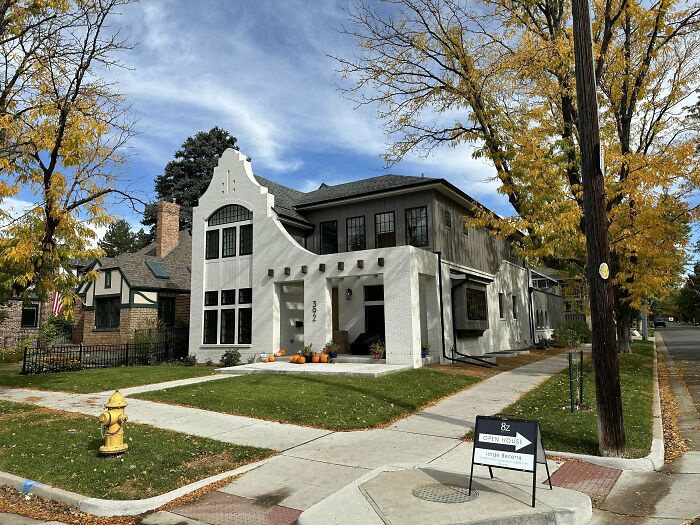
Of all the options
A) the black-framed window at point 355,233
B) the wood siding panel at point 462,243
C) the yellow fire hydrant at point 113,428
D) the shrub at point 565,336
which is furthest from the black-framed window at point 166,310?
the shrub at point 565,336

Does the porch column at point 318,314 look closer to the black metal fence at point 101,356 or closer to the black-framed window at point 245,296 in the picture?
the black-framed window at point 245,296

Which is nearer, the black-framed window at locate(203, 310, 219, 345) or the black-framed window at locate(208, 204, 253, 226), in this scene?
the black-framed window at locate(208, 204, 253, 226)

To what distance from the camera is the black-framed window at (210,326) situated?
22.0 metres

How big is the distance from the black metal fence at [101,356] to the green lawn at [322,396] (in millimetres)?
8706

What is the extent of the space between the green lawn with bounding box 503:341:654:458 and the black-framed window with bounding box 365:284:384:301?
7.30 meters

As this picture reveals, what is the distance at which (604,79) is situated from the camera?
17.2 metres

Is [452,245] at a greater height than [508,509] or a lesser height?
greater

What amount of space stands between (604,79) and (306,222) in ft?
42.6

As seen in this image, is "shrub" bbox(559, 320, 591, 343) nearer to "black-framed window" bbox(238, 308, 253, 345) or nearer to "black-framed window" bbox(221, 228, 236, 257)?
"black-framed window" bbox(238, 308, 253, 345)

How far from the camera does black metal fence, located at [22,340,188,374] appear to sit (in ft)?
61.0

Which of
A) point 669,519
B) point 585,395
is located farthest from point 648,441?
point 585,395

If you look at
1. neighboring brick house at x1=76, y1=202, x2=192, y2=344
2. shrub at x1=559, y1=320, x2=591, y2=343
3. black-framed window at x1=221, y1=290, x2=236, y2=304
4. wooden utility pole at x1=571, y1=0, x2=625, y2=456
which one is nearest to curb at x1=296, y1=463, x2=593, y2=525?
wooden utility pole at x1=571, y1=0, x2=625, y2=456

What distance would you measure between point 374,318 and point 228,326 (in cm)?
673

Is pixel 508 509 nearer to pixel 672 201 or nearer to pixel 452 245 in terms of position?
pixel 672 201
